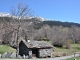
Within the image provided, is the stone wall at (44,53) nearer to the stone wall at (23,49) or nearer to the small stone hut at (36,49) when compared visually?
the small stone hut at (36,49)

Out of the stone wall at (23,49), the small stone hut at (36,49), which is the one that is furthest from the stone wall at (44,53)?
the stone wall at (23,49)

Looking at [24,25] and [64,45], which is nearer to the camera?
[24,25]

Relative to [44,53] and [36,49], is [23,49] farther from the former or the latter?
[44,53]

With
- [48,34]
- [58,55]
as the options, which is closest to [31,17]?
[58,55]

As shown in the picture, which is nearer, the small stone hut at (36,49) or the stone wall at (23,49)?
the small stone hut at (36,49)

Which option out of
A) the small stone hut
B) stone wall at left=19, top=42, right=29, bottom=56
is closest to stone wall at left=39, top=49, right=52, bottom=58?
the small stone hut

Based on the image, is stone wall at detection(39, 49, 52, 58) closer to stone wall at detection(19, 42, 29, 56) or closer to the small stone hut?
the small stone hut

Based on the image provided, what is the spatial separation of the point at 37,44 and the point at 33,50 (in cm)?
198

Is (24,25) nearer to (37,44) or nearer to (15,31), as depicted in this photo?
(15,31)

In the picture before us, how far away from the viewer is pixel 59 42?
251ft

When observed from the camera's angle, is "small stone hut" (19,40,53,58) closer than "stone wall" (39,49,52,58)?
Yes

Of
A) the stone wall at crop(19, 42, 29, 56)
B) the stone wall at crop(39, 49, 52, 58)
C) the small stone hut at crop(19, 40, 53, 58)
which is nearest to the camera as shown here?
the small stone hut at crop(19, 40, 53, 58)

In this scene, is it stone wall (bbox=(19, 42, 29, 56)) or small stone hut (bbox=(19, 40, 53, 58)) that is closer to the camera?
small stone hut (bbox=(19, 40, 53, 58))

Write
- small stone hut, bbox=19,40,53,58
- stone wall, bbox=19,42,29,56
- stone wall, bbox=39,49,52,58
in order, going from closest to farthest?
small stone hut, bbox=19,40,53,58 → stone wall, bbox=19,42,29,56 → stone wall, bbox=39,49,52,58
